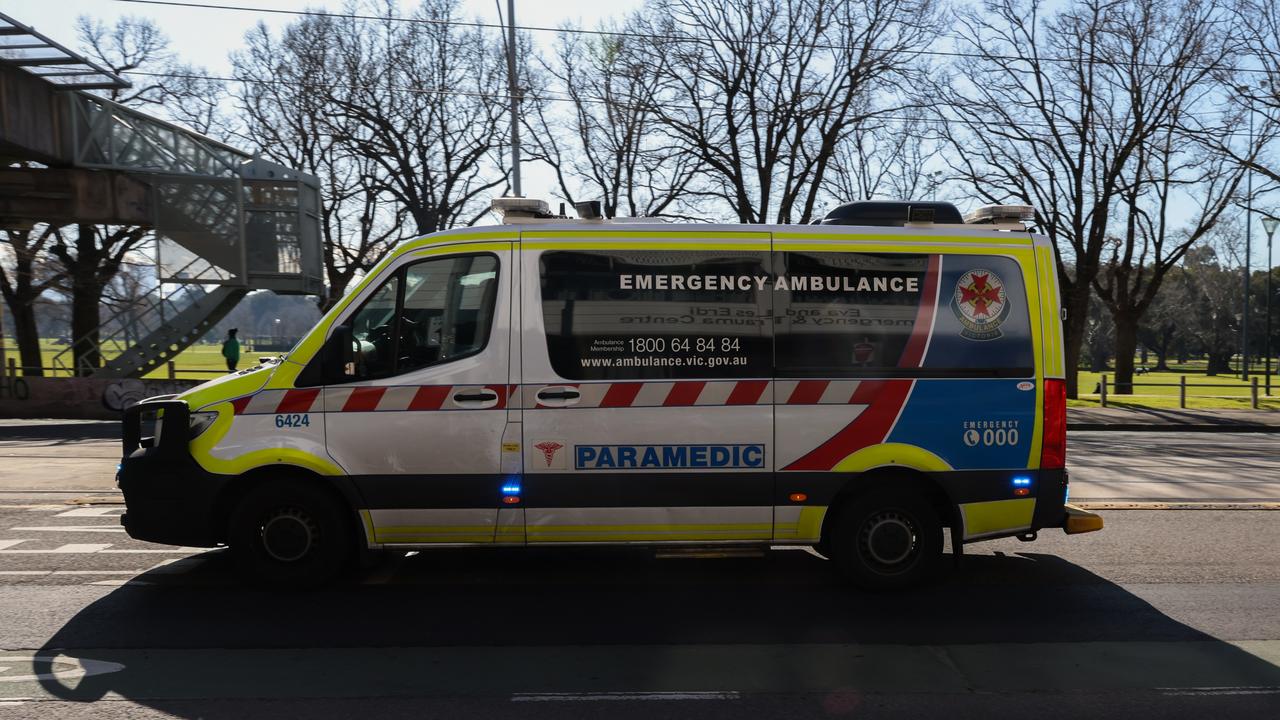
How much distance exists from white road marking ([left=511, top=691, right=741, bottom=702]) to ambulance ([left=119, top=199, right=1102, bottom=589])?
1602 mm

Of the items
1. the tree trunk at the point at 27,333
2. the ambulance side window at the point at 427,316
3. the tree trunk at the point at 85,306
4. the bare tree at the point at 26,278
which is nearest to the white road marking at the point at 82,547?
the ambulance side window at the point at 427,316

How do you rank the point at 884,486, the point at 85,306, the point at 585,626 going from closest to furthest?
1. the point at 585,626
2. the point at 884,486
3. the point at 85,306

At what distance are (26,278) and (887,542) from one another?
98.8 feet

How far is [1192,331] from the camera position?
264ft

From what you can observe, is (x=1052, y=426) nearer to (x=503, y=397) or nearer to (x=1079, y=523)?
(x=1079, y=523)

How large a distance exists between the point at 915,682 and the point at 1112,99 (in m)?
27.9

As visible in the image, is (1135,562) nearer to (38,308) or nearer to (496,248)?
(496,248)

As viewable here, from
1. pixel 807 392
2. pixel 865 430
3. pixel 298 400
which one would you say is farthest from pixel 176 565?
pixel 865 430

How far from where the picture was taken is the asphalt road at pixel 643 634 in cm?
430

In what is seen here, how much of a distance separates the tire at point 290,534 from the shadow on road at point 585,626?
6.9 inches

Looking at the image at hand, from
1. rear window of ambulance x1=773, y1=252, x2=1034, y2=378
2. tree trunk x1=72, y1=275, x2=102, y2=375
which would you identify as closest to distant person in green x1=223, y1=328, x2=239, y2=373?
tree trunk x1=72, y1=275, x2=102, y2=375

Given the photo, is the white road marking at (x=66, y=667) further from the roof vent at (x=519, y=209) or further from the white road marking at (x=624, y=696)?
the roof vent at (x=519, y=209)

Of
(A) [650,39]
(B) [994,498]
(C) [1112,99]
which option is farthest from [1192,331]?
(B) [994,498]

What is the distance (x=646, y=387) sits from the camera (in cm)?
578
